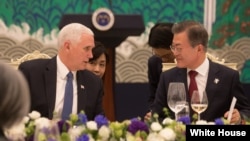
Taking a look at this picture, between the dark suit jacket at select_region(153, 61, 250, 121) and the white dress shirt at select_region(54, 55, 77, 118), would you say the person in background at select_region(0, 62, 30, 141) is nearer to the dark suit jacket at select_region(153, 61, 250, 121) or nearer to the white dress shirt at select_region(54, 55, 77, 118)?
the white dress shirt at select_region(54, 55, 77, 118)

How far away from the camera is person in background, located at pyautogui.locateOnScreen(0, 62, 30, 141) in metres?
1.78

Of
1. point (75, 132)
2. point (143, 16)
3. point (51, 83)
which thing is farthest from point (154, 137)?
point (143, 16)

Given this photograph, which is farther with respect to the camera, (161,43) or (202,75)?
(161,43)

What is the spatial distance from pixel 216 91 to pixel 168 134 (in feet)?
4.44

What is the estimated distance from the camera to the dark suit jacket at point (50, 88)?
12.6 ft

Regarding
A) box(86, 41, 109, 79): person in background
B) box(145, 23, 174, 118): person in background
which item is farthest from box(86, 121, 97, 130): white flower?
box(145, 23, 174, 118): person in background

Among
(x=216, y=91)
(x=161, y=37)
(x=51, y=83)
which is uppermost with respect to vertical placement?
(x=161, y=37)

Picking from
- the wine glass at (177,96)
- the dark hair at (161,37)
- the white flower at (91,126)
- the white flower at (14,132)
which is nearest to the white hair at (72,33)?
the wine glass at (177,96)

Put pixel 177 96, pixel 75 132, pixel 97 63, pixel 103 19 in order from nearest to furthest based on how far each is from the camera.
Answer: pixel 75 132
pixel 177 96
pixel 97 63
pixel 103 19

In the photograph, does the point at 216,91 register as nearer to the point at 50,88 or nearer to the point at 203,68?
the point at 203,68

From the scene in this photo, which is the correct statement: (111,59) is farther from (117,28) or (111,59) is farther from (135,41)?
(135,41)

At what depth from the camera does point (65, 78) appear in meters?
3.96

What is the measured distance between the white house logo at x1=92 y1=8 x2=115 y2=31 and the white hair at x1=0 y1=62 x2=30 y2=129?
4.04 m

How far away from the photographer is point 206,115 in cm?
389
